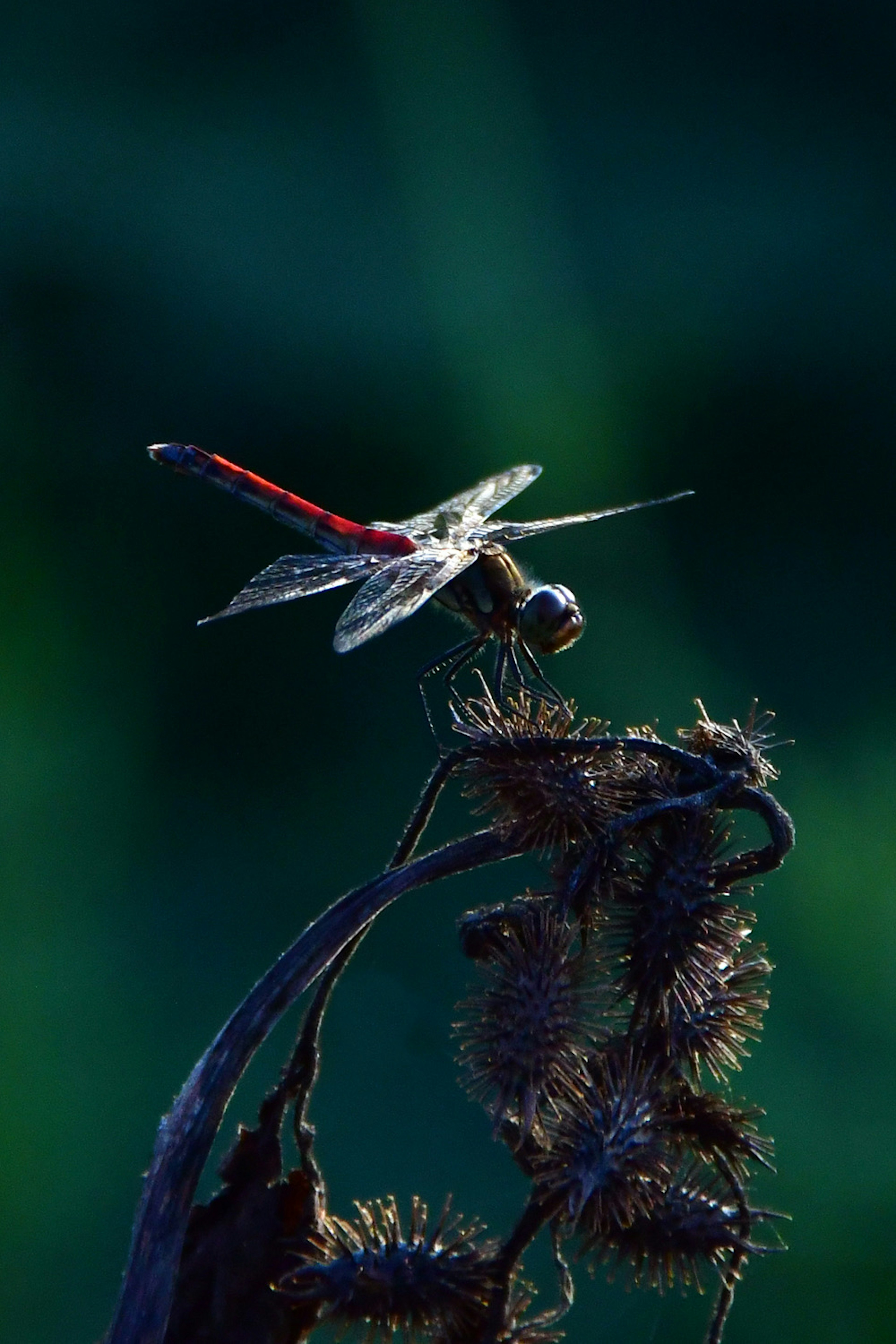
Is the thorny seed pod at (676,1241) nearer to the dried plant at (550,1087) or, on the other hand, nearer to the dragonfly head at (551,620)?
the dried plant at (550,1087)

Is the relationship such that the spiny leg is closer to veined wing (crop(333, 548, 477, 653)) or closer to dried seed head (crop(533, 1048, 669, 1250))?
veined wing (crop(333, 548, 477, 653))

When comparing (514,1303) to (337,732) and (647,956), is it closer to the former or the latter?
(647,956)

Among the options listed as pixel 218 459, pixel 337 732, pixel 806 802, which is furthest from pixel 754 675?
pixel 218 459

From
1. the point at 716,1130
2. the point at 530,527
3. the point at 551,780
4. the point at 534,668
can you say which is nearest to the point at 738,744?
the point at 551,780

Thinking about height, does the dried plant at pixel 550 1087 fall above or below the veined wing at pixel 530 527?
below

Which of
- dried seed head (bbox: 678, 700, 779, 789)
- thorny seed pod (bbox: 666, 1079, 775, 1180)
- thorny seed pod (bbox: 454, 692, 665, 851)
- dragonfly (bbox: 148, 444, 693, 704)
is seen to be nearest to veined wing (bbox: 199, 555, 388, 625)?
dragonfly (bbox: 148, 444, 693, 704)

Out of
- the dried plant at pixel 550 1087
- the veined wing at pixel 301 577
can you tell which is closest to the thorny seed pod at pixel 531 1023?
the dried plant at pixel 550 1087

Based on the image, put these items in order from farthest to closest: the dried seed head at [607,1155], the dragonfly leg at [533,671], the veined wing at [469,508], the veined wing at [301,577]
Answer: the veined wing at [469,508]
the veined wing at [301,577]
the dragonfly leg at [533,671]
the dried seed head at [607,1155]
